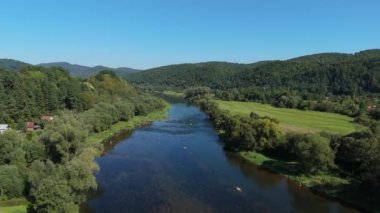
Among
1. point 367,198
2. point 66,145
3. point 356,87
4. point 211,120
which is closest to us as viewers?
point 367,198

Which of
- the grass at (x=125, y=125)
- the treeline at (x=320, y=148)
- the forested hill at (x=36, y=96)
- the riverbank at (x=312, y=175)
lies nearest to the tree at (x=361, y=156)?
the treeline at (x=320, y=148)

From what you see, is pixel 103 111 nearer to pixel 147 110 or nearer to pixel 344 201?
pixel 147 110

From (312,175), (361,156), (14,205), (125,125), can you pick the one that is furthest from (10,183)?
(125,125)

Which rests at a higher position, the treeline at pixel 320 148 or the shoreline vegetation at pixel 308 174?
the treeline at pixel 320 148

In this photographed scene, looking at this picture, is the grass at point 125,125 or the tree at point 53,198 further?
the grass at point 125,125

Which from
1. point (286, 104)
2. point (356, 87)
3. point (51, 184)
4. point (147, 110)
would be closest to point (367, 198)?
point (51, 184)

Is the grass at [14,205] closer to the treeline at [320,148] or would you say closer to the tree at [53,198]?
the tree at [53,198]

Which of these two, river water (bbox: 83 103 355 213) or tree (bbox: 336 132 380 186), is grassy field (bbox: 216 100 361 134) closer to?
river water (bbox: 83 103 355 213)
